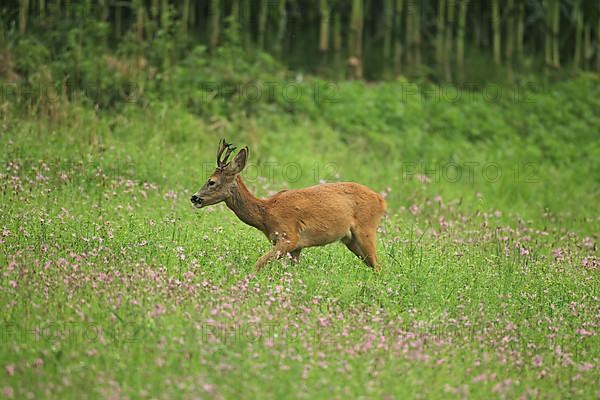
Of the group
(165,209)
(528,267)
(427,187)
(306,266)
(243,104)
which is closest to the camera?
(306,266)

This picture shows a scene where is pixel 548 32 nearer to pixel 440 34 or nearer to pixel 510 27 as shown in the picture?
pixel 510 27

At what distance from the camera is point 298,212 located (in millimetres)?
9109

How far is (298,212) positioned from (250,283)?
1.27m

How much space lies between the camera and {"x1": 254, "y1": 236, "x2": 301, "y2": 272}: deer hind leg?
855 centimetres

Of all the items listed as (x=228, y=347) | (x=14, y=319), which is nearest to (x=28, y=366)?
(x=14, y=319)

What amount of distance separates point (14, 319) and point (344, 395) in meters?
2.36

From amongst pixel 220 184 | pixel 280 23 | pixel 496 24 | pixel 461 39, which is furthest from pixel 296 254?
pixel 496 24

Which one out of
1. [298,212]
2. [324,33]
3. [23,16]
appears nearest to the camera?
[298,212]

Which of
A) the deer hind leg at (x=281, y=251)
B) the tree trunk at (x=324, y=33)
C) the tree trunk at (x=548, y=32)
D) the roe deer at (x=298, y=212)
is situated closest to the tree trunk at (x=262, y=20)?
the tree trunk at (x=324, y=33)

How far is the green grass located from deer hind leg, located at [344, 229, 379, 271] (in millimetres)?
137

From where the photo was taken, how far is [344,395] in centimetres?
605

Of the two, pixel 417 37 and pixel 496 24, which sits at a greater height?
pixel 496 24

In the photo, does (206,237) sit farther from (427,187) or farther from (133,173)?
(427,187)

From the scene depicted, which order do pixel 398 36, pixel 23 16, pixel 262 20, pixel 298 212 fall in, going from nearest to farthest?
pixel 298 212 → pixel 23 16 → pixel 262 20 → pixel 398 36
